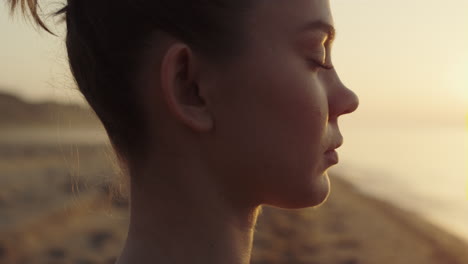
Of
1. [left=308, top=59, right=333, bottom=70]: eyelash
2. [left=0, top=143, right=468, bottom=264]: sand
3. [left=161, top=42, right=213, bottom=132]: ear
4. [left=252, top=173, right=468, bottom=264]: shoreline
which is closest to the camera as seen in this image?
[left=161, top=42, right=213, bottom=132]: ear

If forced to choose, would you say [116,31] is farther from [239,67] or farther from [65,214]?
[65,214]

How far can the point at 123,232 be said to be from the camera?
888 centimetres

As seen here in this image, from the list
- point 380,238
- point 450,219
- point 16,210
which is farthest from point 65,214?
point 450,219

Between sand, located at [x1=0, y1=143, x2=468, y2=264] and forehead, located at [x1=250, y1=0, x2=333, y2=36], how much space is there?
168 inches

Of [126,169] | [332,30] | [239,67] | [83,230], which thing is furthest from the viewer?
[83,230]

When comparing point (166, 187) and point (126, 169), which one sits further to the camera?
point (126, 169)

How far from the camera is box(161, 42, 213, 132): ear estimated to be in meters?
1.53

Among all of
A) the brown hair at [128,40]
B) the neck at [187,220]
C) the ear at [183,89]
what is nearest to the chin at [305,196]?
the neck at [187,220]

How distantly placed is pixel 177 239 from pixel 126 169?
13.0 inches

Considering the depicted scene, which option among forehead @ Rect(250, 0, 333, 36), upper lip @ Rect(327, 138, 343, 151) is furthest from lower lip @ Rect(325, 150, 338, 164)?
forehead @ Rect(250, 0, 333, 36)

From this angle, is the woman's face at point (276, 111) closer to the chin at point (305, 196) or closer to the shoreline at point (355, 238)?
the chin at point (305, 196)

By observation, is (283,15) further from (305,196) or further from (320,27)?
(305,196)

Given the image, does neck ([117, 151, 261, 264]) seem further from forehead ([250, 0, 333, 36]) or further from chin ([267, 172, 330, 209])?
forehead ([250, 0, 333, 36])

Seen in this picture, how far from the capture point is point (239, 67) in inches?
60.7
